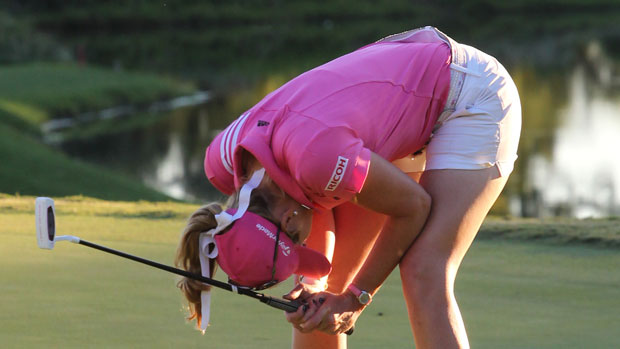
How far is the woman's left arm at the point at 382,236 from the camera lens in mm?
2242

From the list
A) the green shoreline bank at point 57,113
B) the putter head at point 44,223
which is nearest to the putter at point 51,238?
the putter head at point 44,223

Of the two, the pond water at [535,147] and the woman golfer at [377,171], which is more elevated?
the woman golfer at [377,171]

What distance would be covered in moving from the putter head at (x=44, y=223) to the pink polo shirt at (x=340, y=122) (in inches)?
16.1

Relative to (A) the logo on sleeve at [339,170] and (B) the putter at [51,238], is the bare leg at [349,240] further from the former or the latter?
(A) the logo on sleeve at [339,170]

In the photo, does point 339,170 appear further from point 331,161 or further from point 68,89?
point 68,89

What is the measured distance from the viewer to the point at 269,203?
2.29 m

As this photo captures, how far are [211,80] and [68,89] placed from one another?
10055 mm

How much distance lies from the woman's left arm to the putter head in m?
0.58

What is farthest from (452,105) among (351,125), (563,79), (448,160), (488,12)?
(488,12)

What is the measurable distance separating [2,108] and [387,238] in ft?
47.9

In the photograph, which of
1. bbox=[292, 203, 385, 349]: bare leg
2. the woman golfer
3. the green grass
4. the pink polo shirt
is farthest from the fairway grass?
the green grass

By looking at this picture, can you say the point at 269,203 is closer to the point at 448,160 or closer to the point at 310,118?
the point at 310,118

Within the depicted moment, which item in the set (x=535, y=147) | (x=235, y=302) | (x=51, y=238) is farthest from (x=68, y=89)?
(x=51, y=238)

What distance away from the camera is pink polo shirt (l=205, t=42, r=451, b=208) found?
2137mm
